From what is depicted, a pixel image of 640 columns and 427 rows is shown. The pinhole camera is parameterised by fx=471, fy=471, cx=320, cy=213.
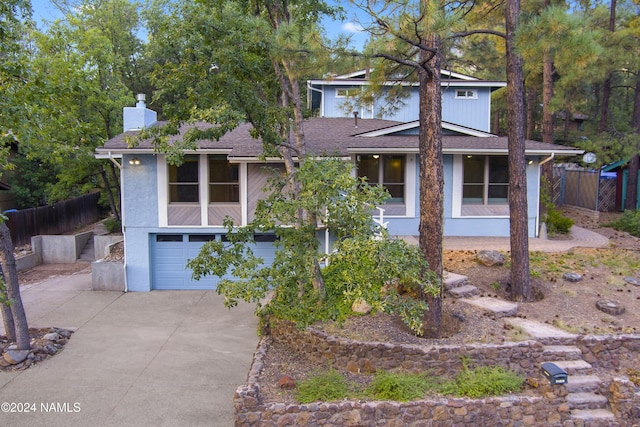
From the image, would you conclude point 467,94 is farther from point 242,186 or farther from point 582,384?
point 582,384

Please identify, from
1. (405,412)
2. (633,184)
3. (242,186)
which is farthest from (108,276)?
(633,184)

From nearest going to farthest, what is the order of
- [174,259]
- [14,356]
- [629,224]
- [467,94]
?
[14,356]
[174,259]
[629,224]
[467,94]

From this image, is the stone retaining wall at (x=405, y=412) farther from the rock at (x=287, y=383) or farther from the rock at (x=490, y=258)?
the rock at (x=490, y=258)

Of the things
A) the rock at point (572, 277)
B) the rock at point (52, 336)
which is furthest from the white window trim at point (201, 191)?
the rock at point (572, 277)

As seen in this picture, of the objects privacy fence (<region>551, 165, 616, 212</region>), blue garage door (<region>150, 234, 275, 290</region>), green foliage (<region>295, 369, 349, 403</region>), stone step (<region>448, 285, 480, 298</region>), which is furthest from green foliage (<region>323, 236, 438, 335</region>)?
privacy fence (<region>551, 165, 616, 212</region>)

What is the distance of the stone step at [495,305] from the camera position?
329 inches

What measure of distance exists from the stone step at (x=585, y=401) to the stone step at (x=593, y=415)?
5cm

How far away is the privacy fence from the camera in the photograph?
62.5 ft

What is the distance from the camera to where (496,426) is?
6289mm

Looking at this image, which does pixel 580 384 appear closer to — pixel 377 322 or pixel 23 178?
pixel 377 322

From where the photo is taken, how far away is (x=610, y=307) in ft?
27.7

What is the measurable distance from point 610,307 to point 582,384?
2327 millimetres

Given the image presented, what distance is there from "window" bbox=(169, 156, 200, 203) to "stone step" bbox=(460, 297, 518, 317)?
7.78 meters

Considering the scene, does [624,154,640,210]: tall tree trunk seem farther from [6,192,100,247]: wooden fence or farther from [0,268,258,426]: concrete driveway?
[6,192,100,247]: wooden fence
